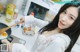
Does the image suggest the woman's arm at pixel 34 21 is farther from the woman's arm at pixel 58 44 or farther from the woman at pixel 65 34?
the woman's arm at pixel 58 44

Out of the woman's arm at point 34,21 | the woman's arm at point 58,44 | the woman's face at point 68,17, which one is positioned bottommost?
the woman's arm at point 34,21

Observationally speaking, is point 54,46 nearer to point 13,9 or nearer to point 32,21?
point 32,21

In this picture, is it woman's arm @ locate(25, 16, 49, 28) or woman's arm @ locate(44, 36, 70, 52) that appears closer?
woman's arm @ locate(44, 36, 70, 52)

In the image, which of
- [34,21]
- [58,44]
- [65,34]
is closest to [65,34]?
[65,34]

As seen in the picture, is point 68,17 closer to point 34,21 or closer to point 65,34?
point 65,34

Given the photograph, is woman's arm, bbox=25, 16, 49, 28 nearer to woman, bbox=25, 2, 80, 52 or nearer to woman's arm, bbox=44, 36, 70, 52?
woman, bbox=25, 2, 80, 52

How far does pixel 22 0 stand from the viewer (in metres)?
1.63

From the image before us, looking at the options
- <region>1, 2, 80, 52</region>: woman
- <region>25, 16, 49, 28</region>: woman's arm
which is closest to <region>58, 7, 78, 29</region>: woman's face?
<region>1, 2, 80, 52</region>: woman

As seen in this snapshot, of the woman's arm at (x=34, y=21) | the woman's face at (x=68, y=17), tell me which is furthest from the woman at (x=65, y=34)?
the woman's arm at (x=34, y=21)

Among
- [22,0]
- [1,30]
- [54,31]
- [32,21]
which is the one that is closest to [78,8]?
[54,31]

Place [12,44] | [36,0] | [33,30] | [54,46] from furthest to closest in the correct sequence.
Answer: [36,0] < [33,30] < [12,44] < [54,46]

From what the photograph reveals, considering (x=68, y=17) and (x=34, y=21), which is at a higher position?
(x=68, y=17)

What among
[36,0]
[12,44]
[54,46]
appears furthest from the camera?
[36,0]

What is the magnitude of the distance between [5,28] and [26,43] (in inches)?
7.0
